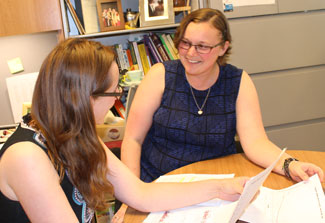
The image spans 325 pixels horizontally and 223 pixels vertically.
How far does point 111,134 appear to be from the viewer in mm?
2352

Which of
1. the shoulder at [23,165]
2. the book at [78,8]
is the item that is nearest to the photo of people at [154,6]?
the book at [78,8]

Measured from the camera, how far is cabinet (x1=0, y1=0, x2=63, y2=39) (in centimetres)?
240

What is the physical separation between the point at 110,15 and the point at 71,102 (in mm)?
1734

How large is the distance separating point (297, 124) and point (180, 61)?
1569 mm

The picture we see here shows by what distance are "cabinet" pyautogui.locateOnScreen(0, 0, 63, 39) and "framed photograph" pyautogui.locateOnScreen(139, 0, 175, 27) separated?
1.86 feet

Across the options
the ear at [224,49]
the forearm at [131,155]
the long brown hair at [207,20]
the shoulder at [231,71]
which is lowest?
the forearm at [131,155]

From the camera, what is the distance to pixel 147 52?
2799 mm

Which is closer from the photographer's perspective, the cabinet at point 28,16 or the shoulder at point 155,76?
the shoulder at point 155,76

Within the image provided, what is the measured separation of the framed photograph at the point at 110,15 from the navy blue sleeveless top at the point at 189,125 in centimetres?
101

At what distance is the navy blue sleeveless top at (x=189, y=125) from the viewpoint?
5.38 feet

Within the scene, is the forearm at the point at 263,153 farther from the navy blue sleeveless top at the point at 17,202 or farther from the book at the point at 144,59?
the book at the point at 144,59

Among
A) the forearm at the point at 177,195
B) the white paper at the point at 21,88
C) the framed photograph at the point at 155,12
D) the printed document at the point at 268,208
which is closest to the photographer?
the printed document at the point at 268,208

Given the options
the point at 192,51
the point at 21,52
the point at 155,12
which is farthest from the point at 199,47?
the point at 21,52

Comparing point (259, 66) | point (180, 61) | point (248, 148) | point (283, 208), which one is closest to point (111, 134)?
point (180, 61)
